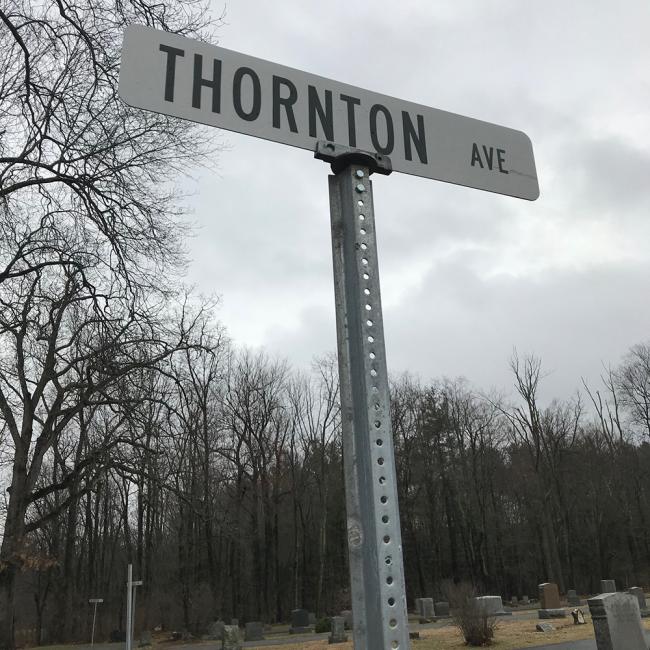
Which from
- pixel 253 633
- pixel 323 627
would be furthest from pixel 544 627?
pixel 253 633

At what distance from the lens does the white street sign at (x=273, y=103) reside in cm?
188

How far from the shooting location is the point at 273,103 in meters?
1.94

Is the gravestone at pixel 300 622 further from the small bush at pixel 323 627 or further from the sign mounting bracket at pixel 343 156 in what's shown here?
the sign mounting bracket at pixel 343 156

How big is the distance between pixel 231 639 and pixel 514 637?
968cm

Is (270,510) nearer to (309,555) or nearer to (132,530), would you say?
(309,555)

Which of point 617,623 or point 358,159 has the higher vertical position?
point 358,159

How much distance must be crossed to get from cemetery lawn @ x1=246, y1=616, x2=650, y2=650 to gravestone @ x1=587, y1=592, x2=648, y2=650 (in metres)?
5.54

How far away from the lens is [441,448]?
1874 inches

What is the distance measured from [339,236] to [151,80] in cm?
75

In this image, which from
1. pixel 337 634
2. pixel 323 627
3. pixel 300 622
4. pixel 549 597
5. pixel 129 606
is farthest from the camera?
pixel 300 622

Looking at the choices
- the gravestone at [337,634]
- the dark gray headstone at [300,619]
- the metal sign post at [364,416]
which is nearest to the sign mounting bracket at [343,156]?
the metal sign post at [364,416]

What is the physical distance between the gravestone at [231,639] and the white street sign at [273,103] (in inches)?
895

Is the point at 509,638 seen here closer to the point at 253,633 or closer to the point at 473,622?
the point at 473,622

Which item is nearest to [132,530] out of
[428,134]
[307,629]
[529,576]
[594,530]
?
[307,629]
